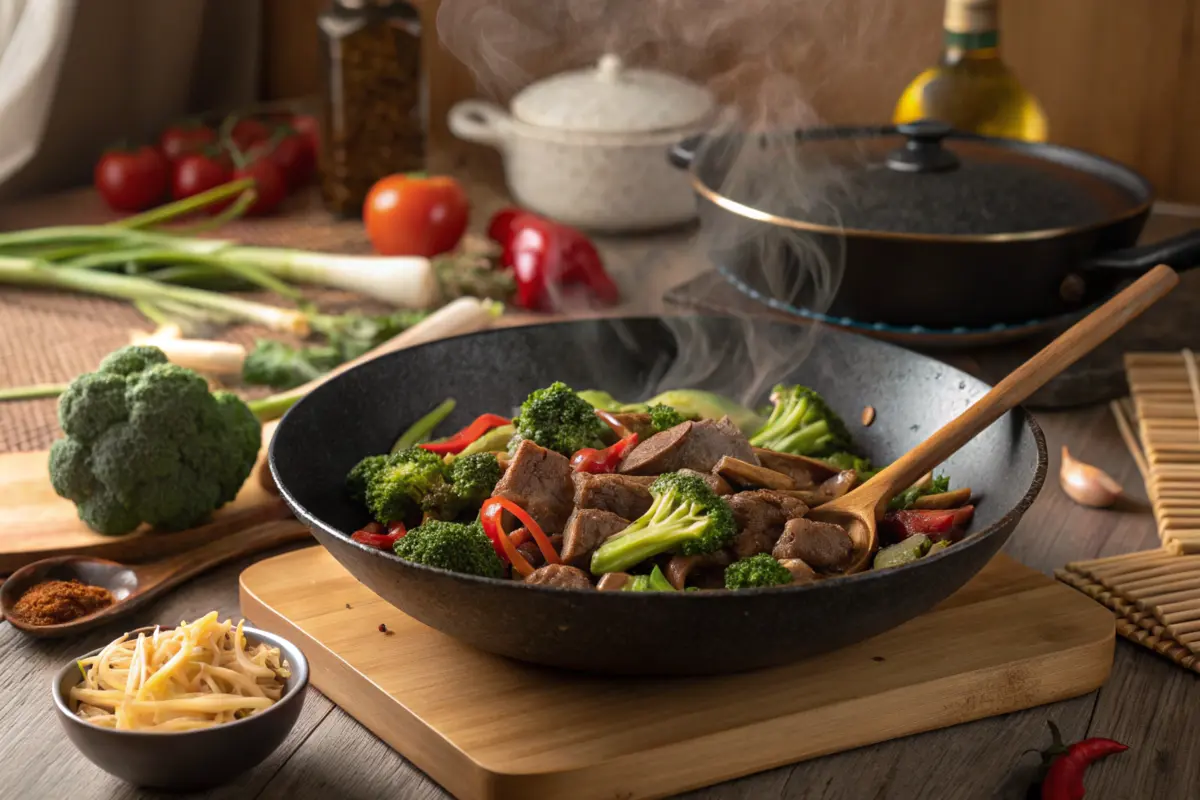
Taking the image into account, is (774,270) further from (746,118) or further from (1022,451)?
(746,118)

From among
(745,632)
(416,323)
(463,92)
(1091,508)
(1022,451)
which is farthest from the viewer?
(463,92)

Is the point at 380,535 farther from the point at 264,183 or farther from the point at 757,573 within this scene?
the point at 264,183

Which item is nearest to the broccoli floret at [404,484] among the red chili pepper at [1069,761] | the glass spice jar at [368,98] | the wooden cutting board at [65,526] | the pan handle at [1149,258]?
the wooden cutting board at [65,526]

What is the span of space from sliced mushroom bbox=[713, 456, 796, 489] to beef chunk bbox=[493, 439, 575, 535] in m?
0.22

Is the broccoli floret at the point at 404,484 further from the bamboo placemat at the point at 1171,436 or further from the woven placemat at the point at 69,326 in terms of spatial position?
the bamboo placemat at the point at 1171,436

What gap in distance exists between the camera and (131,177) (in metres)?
3.87

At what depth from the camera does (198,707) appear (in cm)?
148

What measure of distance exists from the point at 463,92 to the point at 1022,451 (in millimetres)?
3362

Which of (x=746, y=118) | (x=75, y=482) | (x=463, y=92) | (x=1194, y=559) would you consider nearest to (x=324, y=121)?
(x=463, y=92)

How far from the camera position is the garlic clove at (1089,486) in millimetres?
2307

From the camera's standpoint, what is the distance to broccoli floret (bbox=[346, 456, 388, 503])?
78.0 inches

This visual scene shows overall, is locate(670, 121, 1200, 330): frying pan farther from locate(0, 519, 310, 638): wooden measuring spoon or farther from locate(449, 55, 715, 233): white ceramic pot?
locate(0, 519, 310, 638): wooden measuring spoon

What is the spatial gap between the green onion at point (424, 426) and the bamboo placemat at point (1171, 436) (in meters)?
1.19

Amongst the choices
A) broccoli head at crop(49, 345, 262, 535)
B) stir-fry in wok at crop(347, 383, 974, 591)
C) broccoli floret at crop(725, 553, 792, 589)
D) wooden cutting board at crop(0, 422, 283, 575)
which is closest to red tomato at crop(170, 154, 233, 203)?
wooden cutting board at crop(0, 422, 283, 575)
